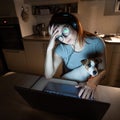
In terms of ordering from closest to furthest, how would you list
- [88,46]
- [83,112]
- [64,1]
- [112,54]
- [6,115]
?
[83,112]
[6,115]
[88,46]
[112,54]
[64,1]

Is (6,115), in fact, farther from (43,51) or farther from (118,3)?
(118,3)

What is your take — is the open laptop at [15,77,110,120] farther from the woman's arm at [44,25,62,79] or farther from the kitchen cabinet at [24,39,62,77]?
the kitchen cabinet at [24,39,62,77]

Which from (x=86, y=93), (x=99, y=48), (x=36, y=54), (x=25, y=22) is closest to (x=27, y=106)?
(x=86, y=93)

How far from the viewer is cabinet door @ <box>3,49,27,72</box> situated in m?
2.60

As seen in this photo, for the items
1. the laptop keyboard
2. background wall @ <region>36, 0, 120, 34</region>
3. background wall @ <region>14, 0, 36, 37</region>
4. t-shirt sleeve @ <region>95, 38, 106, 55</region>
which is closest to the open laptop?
the laptop keyboard

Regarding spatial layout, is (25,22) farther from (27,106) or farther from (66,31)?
(27,106)

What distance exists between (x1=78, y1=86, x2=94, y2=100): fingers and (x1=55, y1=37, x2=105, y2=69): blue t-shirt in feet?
1.05

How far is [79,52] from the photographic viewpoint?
1036 mm

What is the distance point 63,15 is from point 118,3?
180cm

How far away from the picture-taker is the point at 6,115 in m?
0.68

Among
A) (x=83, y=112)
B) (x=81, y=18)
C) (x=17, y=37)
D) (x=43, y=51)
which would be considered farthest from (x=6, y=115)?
(x=81, y=18)

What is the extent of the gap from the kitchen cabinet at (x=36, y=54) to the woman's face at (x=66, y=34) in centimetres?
130

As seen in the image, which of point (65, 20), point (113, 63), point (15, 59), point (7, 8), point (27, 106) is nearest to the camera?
point (27, 106)

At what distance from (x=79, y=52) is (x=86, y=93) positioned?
393 millimetres
